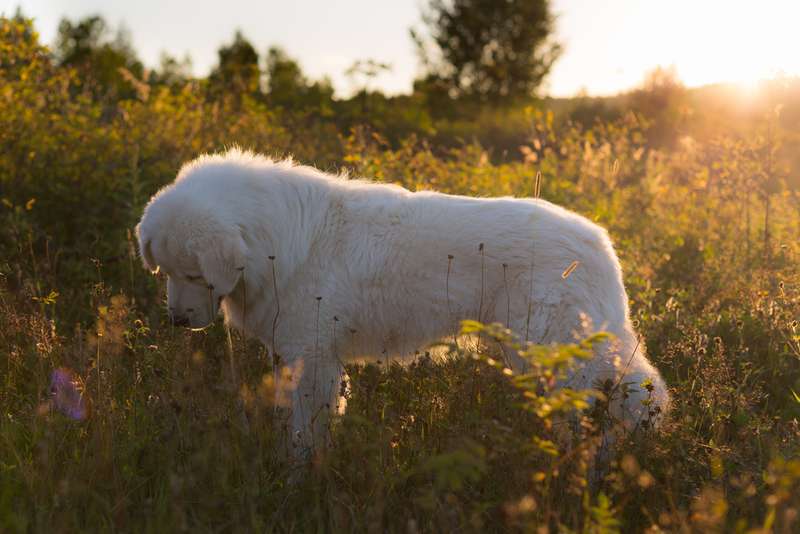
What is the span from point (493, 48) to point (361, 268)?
99.1 ft

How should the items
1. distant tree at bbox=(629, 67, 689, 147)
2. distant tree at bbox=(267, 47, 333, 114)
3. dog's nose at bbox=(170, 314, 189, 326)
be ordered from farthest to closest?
distant tree at bbox=(629, 67, 689, 147) < distant tree at bbox=(267, 47, 333, 114) < dog's nose at bbox=(170, 314, 189, 326)

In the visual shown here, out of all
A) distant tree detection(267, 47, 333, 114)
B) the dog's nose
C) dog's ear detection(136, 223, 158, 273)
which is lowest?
the dog's nose

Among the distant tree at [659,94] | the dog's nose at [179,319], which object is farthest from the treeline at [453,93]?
the dog's nose at [179,319]

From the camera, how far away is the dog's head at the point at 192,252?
3.86 metres

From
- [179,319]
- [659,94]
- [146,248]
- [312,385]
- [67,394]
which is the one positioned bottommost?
[67,394]

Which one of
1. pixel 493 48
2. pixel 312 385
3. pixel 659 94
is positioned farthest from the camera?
pixel 493 48

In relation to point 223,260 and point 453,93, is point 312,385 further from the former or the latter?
point 453,93

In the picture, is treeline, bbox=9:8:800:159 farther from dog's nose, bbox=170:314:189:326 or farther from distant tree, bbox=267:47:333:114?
dog's nose, bbox=170:314:189:326

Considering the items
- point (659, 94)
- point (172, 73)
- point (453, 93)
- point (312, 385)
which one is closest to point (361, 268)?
point (312, 385)

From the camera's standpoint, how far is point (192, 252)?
12.7 ft

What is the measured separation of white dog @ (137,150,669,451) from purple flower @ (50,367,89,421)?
2.04 feet

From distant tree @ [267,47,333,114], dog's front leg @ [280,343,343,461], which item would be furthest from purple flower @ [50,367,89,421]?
distant tree @ [267,47,333,114]

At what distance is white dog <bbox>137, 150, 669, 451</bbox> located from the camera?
3.57 metres

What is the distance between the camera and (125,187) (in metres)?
7.09
